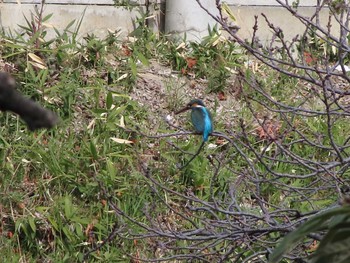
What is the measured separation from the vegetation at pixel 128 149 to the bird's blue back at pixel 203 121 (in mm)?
183

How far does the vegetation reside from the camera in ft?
13.6

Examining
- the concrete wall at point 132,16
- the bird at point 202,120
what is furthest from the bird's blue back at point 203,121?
the concrete wall at point 132,16

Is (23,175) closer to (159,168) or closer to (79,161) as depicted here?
(79,161)

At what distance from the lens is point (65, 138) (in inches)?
180

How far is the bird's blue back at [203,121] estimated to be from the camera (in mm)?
3588

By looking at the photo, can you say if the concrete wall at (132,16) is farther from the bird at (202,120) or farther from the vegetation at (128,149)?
the bird at (202,120)

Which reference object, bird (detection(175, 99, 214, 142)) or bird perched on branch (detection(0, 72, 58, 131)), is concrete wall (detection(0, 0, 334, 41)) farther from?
bird perched on branch (detection(0, 72, 58, 131))

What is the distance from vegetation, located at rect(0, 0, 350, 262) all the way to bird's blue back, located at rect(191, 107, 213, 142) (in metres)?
0.18

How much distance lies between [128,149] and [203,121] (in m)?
1.11

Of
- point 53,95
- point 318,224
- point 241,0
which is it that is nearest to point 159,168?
point 53,95

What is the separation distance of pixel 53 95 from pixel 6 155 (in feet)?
1.84

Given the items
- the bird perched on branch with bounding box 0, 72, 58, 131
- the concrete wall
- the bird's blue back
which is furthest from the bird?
the bird perched on branch with bounding box 0, 72, 58, 131

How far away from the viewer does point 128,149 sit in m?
4.64

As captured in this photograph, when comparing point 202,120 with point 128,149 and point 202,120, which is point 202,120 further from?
point 128,149
